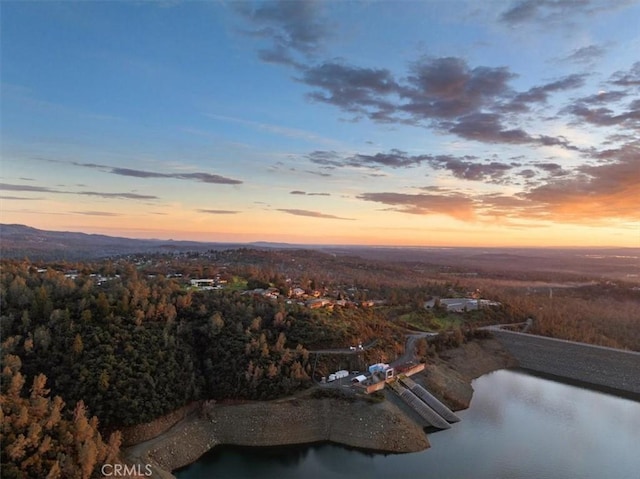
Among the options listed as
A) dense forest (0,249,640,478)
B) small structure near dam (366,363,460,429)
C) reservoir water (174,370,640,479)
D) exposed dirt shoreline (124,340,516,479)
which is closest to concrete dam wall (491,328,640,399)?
dense forest (0,249,640,478)

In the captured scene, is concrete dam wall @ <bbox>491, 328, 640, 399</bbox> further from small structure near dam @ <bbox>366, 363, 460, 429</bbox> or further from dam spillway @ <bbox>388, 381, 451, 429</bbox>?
dam spillway @ <bbox>388, 381, 451, 429</bbox>

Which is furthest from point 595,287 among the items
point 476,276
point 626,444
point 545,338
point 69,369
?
point 69,369

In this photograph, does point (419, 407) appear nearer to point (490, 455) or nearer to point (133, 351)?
point (490, 455)

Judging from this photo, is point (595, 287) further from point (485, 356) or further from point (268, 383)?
point (268, 383)

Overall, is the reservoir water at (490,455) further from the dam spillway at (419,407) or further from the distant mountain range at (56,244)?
the distant mountain range at (56,244)

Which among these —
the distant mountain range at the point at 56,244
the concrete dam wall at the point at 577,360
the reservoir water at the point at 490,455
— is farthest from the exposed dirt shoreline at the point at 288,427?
the distant mountain range at the point at 56,244

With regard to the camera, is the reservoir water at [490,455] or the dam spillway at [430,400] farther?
the dam spillway at [430,400]
